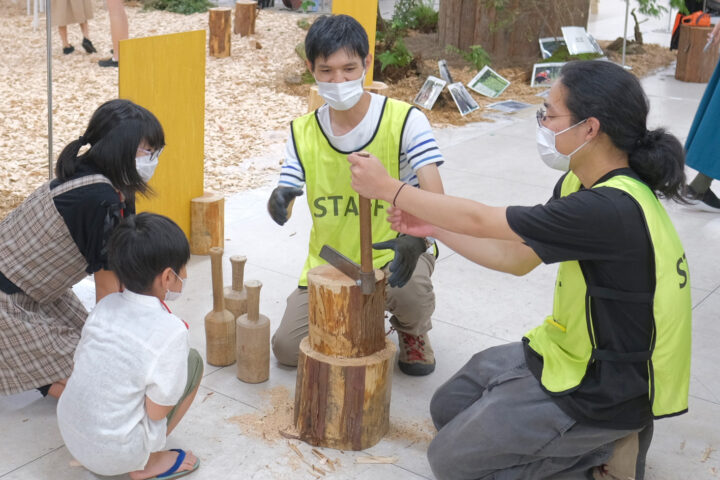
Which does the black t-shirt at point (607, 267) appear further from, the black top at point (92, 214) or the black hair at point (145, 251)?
the black top at point (92, 214)

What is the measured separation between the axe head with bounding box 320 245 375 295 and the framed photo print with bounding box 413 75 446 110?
4.90 metres

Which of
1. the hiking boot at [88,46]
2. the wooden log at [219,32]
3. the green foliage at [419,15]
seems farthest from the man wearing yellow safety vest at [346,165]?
the hiking boot at [88,46]

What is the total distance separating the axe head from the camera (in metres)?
2.81

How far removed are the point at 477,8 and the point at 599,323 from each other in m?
7.15

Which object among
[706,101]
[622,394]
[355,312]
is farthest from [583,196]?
[706,101]

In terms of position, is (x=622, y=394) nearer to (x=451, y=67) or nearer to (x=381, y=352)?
(x=381, y=352)

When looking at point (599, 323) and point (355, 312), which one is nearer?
point (599, 323)

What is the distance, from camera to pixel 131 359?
2.50 m

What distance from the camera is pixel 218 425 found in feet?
10.0

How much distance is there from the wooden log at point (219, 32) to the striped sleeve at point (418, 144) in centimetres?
688

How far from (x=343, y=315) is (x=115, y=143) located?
951 millimetres

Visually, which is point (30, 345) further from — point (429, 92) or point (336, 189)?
point (429, 92)

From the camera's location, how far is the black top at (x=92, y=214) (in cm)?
290

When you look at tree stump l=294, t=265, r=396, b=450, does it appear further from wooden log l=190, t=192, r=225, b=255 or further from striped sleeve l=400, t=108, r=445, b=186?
wooden log l=190, t=192, r=225, b=255
